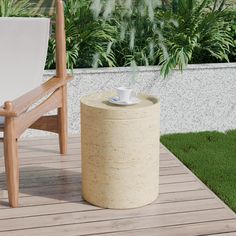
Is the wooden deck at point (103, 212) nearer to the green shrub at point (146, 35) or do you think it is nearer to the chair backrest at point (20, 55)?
the chair backrest at point (20, 55)

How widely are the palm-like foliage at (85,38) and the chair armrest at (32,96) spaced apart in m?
0.73

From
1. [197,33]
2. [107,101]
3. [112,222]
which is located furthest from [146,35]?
[112,222]

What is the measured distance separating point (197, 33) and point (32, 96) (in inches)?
63.6

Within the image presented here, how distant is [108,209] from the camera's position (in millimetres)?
2020

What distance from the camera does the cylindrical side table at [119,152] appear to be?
191 centimetres

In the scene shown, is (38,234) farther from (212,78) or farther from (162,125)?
(212,78)

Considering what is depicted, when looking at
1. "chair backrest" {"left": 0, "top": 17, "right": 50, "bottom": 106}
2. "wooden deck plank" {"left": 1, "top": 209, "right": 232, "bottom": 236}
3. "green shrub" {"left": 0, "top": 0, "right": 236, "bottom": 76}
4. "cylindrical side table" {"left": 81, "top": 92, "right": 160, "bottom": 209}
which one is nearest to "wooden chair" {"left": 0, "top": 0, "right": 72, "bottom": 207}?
"chair backrest" {"left": 0, "top": 17, "right": 50, "bottom": 106}

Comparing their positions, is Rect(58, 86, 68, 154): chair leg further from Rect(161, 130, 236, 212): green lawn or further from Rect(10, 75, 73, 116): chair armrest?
Rect(161, 130, 236, 212): green lawn

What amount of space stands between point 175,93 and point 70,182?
1161 millimetres

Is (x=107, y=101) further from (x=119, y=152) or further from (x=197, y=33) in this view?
(x=197, y=33)

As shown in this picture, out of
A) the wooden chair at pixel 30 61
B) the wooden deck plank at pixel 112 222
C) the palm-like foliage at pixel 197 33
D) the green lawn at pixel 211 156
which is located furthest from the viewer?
the palm-like foliage at pixel 197 33

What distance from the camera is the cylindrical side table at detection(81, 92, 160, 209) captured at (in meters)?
1.91

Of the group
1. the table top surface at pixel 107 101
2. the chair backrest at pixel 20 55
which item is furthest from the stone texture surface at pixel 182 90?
the table top surface at pixel 107 101

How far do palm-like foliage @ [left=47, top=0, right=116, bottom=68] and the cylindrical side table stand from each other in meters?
1.18
